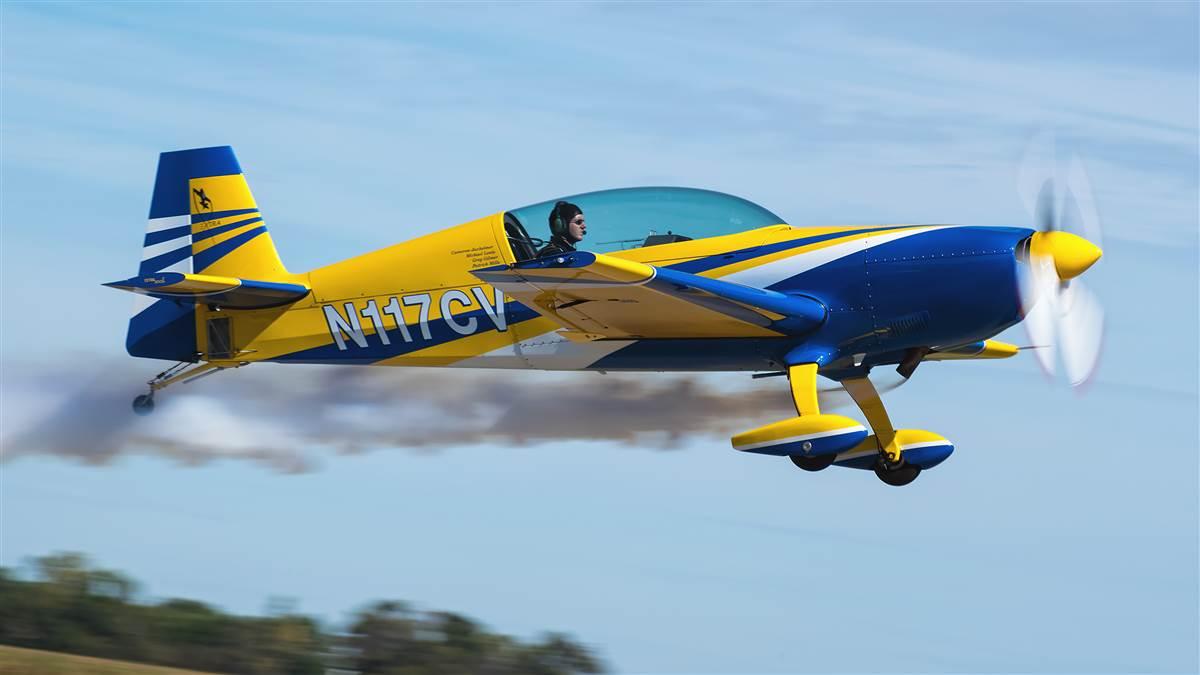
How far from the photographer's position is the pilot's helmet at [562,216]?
11430 millimetres

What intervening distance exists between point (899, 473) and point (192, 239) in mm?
6806

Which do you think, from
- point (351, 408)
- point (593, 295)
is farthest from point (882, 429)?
point (351, 408)

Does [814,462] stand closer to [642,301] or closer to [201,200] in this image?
[642,301]

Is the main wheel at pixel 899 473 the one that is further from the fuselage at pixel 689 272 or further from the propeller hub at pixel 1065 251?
the propeller hub at pixel 1065 251

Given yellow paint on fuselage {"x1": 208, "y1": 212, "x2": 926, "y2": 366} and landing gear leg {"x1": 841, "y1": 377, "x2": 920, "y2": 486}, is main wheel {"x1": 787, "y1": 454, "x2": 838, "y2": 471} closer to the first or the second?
landing gear leg {"x1": 841, "y1": 377, "x2": 920, "y2": 486}

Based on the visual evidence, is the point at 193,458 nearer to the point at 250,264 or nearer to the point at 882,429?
the point at 250,264

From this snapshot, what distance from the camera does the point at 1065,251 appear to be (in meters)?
10.7

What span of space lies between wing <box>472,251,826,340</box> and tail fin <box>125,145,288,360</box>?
10.5 feet

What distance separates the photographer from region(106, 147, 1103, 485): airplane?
10.7m

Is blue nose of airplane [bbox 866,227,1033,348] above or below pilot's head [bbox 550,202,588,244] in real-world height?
below

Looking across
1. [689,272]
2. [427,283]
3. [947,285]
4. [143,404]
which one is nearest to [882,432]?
[947,285]

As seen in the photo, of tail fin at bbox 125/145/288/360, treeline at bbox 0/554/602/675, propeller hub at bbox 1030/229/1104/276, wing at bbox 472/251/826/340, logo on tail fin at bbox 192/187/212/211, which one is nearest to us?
wing at bbox 472/251/826/340

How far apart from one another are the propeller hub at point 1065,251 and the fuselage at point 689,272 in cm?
14

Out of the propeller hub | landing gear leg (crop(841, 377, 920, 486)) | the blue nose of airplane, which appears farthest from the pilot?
the propeller hub
